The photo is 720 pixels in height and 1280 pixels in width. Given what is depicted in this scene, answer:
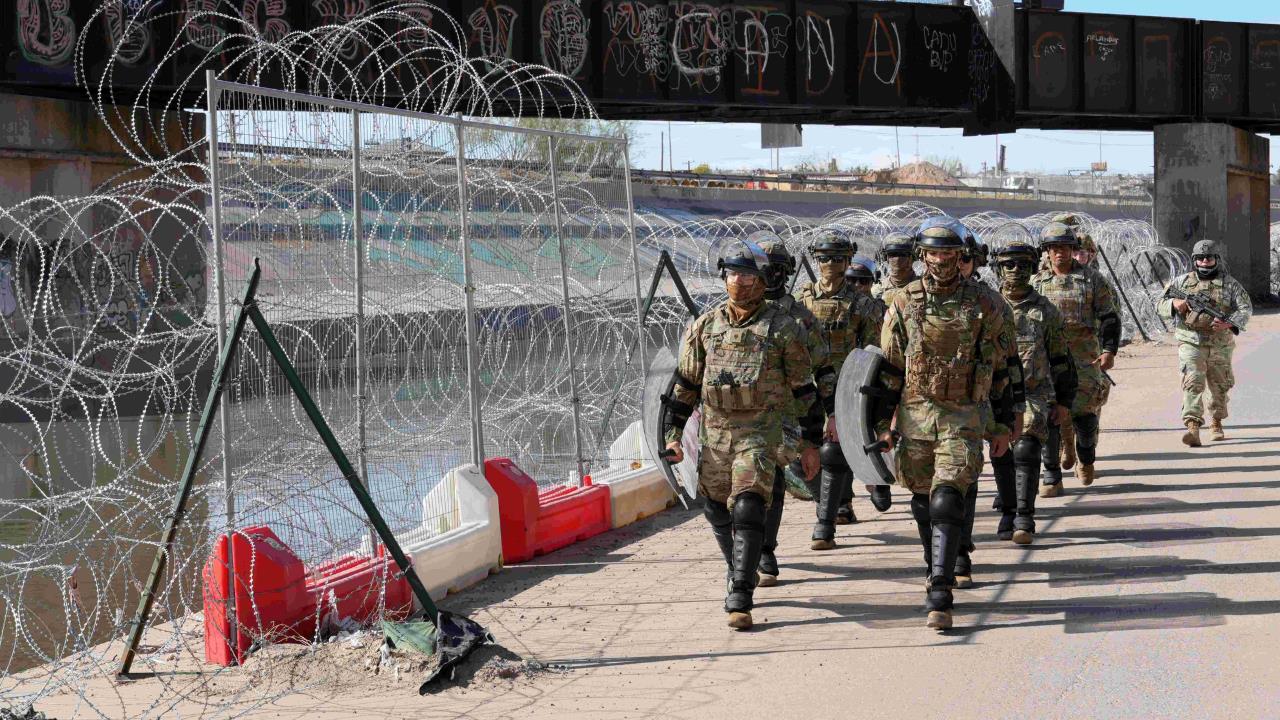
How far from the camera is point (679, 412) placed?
21.8 ft

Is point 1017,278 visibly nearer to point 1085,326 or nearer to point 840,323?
point 840,323

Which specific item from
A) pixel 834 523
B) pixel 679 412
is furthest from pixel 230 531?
pixel 834 523

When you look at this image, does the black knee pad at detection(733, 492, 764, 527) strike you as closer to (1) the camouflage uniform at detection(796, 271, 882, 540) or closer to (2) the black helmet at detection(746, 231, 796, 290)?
(2) the black helmet at detection(746, 231, 796, 290)

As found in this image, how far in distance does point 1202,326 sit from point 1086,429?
2.25 meters

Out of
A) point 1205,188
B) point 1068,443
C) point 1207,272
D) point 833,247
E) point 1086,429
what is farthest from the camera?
point 1205,188

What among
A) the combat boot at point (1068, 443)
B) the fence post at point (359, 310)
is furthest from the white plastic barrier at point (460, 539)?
the combat boot at point (1068, 443)

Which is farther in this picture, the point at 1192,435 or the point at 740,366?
the point at 1192,435

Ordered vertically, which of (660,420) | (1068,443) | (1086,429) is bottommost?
(1068,443)

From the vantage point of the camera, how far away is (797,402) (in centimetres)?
653

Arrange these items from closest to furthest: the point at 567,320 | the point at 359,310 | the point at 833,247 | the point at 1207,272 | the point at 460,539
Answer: the point at 359,310 → the point at 460,539 → the point at 833,247 → the point at 567,320 → the point at 1207,272

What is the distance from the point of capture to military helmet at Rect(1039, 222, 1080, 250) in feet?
30.6

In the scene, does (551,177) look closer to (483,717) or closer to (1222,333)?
(483,717)

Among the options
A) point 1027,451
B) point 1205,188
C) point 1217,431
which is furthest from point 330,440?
point 1205,188

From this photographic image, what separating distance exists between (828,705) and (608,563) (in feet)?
9.33
